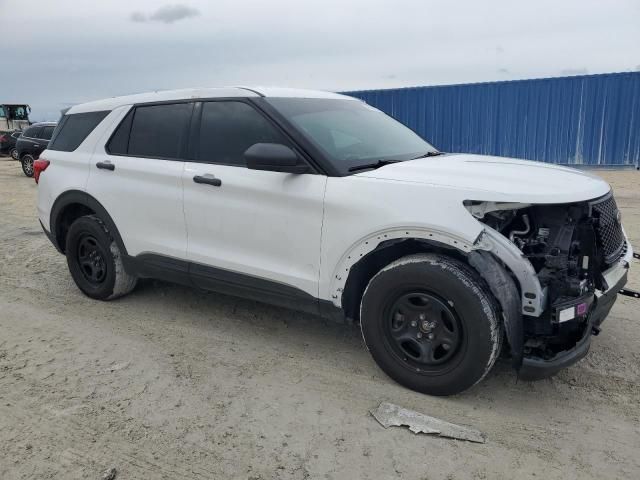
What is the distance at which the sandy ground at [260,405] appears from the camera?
2.61 metres

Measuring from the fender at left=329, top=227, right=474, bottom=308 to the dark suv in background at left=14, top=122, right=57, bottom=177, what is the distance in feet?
51.6

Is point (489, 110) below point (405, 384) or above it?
above

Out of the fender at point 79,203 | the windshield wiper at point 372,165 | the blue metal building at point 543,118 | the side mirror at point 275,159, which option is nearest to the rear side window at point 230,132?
the side mirror at point 275,159

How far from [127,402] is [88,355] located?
2.77 ft

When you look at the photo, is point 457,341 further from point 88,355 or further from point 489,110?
point 489,110

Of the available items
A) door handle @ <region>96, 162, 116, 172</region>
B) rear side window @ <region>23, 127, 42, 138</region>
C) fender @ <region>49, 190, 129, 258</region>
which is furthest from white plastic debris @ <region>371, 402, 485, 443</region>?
rear side window @ <region>23, 127, 42, 138</region>


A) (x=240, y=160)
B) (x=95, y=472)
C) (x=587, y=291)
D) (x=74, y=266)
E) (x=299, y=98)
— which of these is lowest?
(x=95, y=472)

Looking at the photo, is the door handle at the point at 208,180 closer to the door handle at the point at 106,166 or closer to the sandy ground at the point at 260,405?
the door handle at the point at 106,166

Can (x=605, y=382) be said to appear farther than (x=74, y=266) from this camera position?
No

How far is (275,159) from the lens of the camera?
10.6 ft

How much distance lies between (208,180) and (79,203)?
5.49ft

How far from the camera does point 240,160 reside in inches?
146

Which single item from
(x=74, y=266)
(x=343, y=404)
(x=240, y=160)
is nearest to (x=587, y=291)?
(x=343, y=404)

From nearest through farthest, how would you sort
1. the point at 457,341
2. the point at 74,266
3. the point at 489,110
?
the point at 457,341, the point at 74,266, the point at 489,110
